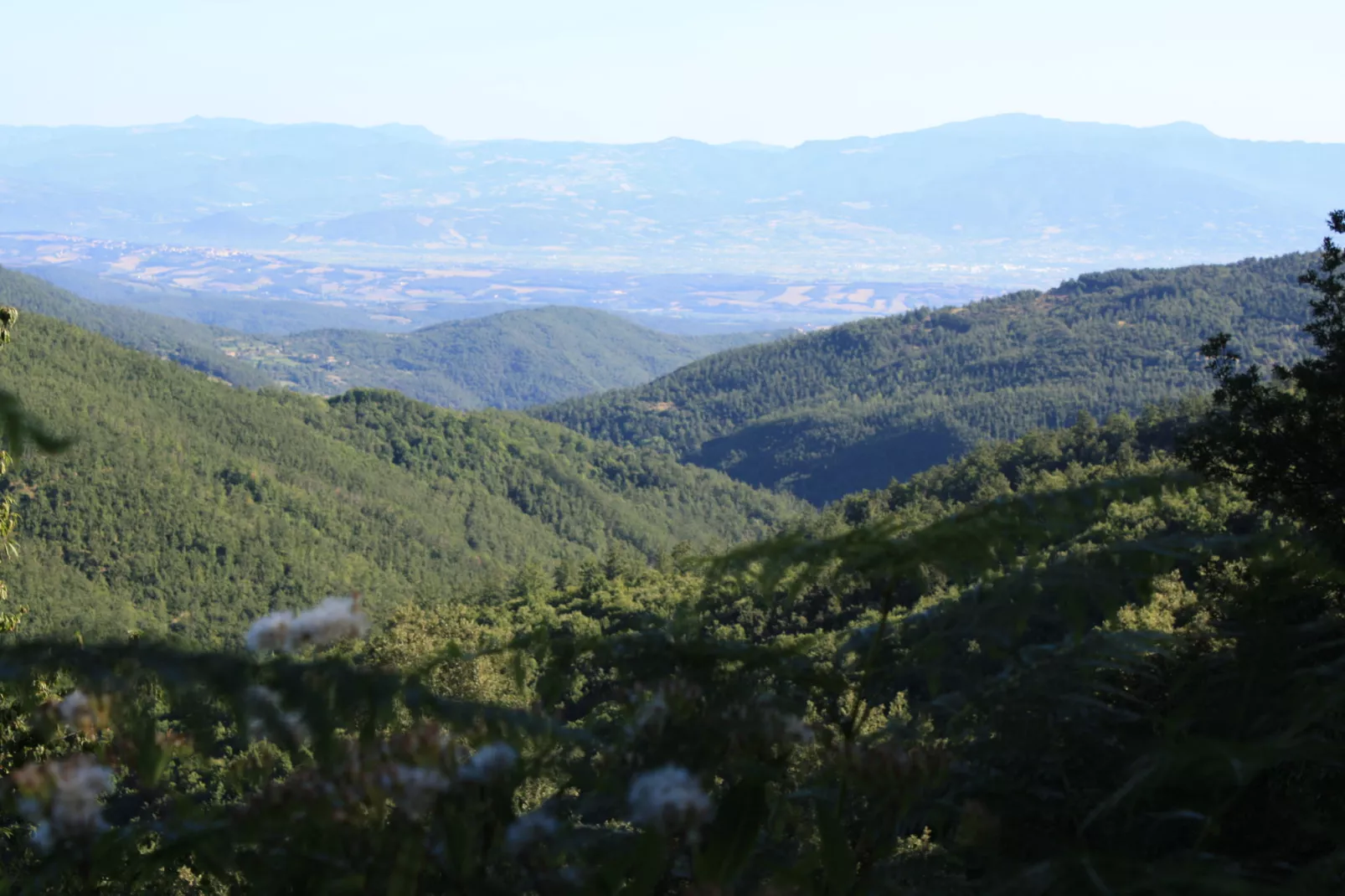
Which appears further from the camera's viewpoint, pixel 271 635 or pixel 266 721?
pixel 271 635

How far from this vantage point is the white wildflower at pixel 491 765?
151cm

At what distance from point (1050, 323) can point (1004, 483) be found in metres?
112

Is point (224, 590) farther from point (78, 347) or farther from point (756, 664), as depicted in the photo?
point (756, 664)

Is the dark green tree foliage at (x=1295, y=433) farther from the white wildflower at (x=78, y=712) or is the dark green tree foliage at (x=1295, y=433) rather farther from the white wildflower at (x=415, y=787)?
the white wildflower at (x=78, y=712)

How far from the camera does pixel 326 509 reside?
94.2 meters

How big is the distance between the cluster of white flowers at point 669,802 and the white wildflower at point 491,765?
0.61 ft

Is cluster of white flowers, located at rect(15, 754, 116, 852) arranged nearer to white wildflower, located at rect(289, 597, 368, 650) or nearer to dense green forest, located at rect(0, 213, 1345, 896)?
dense green forest, located at rect(0, 213, 1345, 896)

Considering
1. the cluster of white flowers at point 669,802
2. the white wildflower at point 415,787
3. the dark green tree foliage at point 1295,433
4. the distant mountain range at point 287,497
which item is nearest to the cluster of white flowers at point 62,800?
the white wildflower at point 415,787

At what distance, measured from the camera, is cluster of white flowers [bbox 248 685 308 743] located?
1312mm

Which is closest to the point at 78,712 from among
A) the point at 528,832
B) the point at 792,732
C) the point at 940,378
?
the point at 528,832

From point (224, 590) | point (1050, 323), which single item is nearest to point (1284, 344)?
point (1050, 323)

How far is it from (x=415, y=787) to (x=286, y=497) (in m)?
98.2

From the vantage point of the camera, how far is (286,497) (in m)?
93.2

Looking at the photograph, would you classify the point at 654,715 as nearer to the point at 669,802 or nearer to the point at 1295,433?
the point at 669,802
